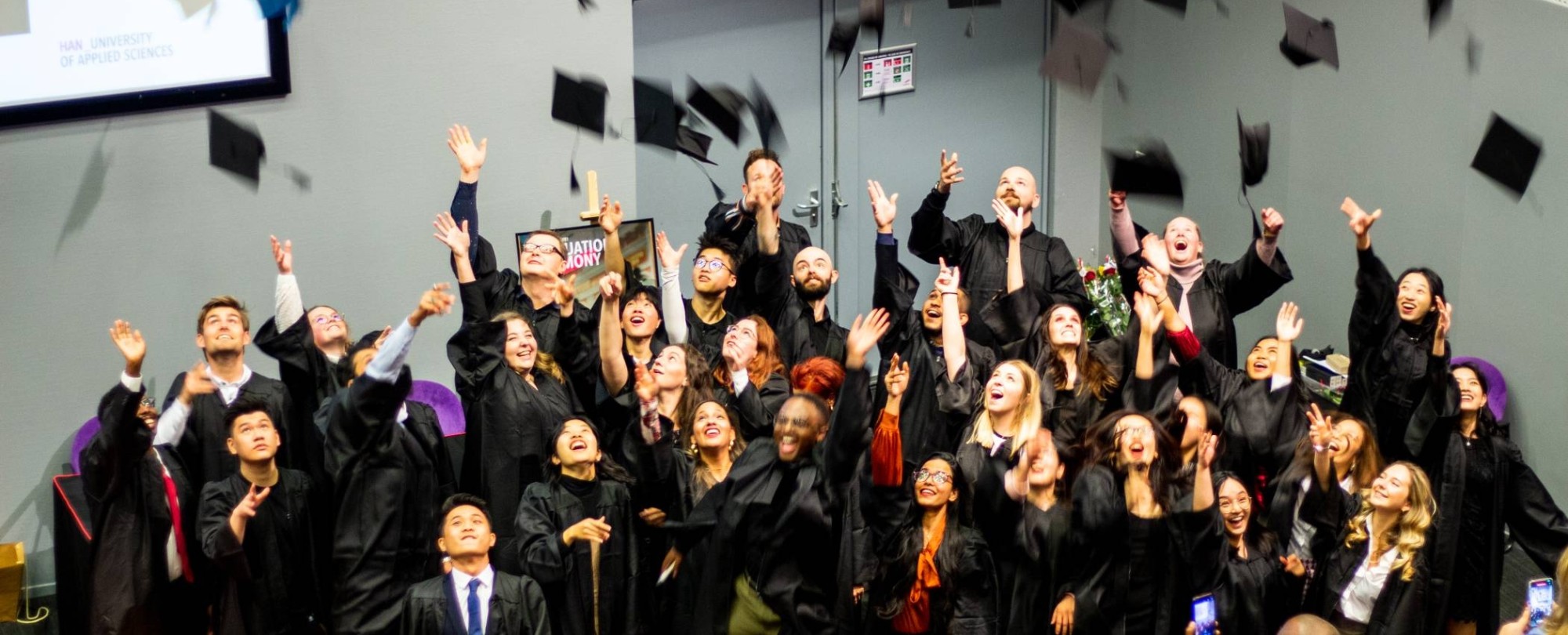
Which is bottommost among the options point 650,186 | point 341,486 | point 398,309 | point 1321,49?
point 341,486

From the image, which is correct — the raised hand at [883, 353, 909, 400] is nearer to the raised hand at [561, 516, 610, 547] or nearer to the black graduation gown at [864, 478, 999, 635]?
the black graduation gown at [864, 478, 999, 635]

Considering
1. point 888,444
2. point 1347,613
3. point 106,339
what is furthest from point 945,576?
point 106,339

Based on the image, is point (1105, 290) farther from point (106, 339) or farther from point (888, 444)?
point (106, 339)

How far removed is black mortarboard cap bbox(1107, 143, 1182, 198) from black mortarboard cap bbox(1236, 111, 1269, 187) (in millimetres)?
373

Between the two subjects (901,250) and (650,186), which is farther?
(901,250)

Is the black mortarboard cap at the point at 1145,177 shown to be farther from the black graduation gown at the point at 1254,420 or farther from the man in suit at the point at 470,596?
the man in suit at the point at 470,596

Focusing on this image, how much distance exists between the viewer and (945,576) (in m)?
5.06

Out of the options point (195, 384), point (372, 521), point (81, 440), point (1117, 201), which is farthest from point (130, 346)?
point (1117, 201)

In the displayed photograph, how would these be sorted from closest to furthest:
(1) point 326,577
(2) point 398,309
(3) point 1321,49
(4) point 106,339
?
(1) point 326,577
(4) point 106,339
(2) point 398,309
(3) point 1321,49

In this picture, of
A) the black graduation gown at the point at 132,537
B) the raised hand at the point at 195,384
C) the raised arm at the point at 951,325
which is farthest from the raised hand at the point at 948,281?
the black graduation gown at the point at 132,537

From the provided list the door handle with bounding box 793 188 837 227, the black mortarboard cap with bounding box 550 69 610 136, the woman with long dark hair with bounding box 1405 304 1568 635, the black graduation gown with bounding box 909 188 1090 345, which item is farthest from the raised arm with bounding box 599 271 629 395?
the door handle with bounding box 793 188 837 227

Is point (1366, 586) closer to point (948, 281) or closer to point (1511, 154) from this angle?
point (948, 281)

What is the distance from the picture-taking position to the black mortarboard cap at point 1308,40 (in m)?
7.42

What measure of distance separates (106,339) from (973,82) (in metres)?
4.30
